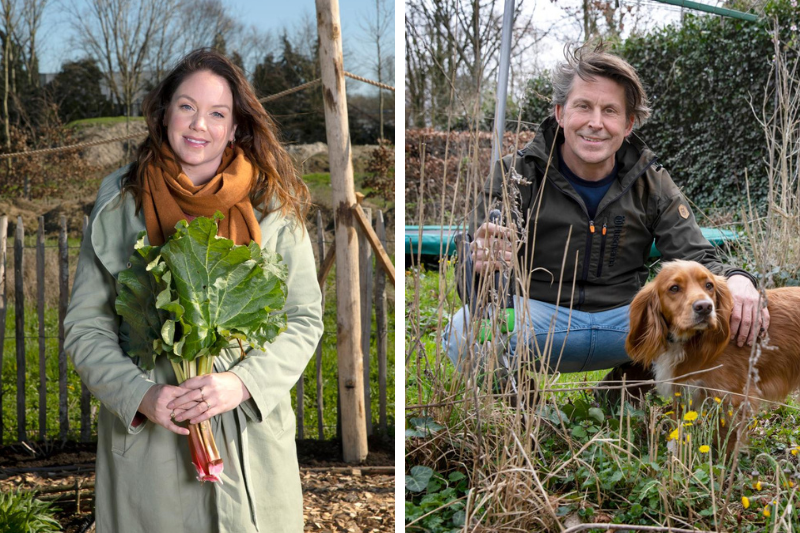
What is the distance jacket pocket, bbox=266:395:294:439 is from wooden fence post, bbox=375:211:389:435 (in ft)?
6.40

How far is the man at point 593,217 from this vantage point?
6.85ft

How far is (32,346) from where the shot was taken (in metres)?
4.93

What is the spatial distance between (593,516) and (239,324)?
106 cm

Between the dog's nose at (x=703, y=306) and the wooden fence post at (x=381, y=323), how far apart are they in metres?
2.14

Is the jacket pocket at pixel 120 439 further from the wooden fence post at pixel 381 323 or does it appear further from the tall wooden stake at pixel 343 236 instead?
the wooden fence post at pixel 381 323

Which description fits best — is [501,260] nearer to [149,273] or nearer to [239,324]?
[239,324]

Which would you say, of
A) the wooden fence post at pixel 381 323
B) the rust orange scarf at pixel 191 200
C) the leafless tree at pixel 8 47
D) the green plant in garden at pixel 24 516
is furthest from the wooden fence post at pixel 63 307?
the leafless tree at pixel 8 47

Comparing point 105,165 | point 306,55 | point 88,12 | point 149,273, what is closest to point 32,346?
point 105,165

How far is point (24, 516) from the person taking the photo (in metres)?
2.76

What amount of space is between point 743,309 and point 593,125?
70 cm

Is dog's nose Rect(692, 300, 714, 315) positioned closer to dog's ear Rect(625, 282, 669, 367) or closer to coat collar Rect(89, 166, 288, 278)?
dog's ear Rect(625, 282, 669, 367)

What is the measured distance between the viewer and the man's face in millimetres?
2125

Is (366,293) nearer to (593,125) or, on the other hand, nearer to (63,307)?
(63,307)

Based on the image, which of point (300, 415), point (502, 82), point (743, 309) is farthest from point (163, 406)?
point (300, 415)
